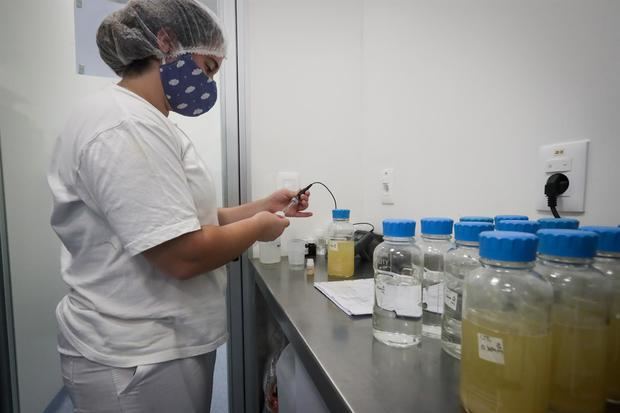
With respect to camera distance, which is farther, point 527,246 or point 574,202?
point 574,202

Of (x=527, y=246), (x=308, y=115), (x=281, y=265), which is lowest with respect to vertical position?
(x=281, y=265)

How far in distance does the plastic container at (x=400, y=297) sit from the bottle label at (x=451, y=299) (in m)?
0.07

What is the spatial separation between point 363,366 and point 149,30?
859 mm

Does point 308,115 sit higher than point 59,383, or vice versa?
point 308,115

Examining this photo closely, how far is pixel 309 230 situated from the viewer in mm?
1509

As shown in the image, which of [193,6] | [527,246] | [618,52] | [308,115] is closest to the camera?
[527,246]

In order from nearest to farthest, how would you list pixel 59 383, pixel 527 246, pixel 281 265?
pixel 527 246
pixel 281 265
pixel 59 383

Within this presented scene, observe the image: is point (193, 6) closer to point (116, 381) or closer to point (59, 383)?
point (116, 381)

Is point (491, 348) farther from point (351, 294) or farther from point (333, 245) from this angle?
point (333, 245)

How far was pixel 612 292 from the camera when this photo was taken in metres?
0.38

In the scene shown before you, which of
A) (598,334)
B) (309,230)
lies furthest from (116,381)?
(309,230)

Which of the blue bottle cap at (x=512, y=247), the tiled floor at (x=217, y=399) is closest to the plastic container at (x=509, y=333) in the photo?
the blue bottle cap at (x=512, y=247)

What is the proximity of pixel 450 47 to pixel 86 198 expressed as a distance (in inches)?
41.9

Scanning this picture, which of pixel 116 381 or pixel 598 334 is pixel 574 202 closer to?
pixel 598 334
